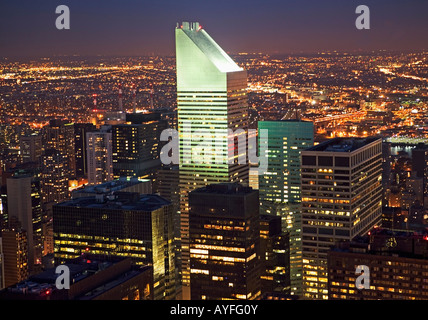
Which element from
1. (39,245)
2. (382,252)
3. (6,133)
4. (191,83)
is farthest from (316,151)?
(6,133)

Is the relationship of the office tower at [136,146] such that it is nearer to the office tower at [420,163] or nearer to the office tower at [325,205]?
the office tower at [420,163]

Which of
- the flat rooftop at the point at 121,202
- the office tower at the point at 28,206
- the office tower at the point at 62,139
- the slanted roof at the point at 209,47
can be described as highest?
the slanted roof at the point at 209,47

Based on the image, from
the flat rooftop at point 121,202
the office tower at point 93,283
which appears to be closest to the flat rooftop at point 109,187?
the flat rooftop at point 121,202

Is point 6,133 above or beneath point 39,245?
above

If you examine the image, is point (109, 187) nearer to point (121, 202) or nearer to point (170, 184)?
point (121, 202)

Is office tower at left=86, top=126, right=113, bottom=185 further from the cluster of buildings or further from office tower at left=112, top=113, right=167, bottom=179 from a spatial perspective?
office tower at left=112, top=113, right=167, bottom=179

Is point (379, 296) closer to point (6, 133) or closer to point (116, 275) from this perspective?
point (116, 275)

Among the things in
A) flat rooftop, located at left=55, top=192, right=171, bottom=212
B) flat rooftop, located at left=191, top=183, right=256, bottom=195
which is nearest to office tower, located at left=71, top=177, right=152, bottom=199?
flat rooftop, located at left=55, top=192, right=171, bottom=212

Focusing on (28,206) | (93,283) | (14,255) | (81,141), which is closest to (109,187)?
(14,255)
